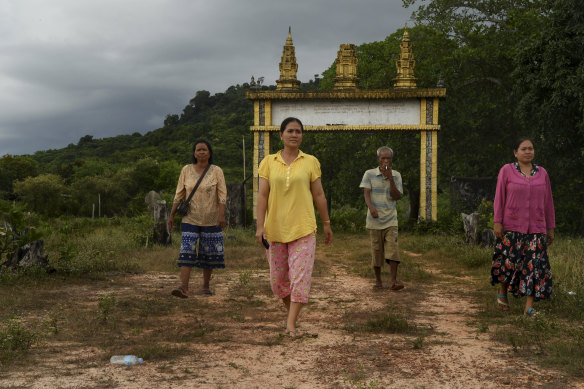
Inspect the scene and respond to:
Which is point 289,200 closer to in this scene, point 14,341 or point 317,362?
point 317,362

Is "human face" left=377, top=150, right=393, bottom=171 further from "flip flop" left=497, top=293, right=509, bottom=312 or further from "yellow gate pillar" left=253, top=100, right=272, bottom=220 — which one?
"yellow gate pillar" left=253, top=100, right=272, bottom=220

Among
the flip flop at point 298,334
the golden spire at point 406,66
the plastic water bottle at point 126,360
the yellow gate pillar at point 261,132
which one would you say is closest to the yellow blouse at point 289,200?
the flip flop at point 298,334

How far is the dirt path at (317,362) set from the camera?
4.11 meters

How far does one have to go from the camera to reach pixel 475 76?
2041 cm

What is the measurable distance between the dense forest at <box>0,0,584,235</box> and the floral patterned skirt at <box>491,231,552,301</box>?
9.35 m

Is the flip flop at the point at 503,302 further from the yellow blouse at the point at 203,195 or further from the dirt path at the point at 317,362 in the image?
the yellow blouse at the point at 203,195

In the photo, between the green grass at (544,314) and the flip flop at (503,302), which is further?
the flip flop at (503,302)

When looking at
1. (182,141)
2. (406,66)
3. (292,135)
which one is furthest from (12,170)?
(292,135)

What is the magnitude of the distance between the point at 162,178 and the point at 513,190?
2683 centimetres

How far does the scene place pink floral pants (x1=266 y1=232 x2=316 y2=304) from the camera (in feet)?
17.8

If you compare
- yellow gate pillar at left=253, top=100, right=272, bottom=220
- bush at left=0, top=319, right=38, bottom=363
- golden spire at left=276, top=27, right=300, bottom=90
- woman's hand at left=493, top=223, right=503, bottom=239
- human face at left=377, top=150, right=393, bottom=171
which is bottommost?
bush at left=0, top=319, right=38, bottom=363

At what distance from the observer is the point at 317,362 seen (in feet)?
15.1

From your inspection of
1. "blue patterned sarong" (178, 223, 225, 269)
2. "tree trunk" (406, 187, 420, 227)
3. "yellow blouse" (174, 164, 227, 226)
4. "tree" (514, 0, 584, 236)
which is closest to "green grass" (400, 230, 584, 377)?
"blue patterned sarong" (178, 223, 225, 269)

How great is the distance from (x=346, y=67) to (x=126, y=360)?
44.9 feet
